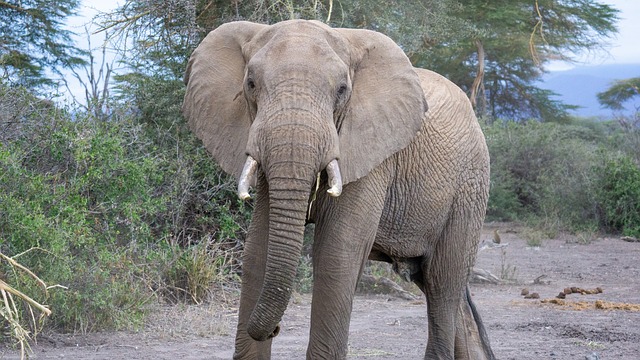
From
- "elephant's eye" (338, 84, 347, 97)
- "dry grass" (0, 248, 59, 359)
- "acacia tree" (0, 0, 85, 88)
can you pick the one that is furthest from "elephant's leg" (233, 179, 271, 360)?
"acacia tree" (0, 0, 85, 88)

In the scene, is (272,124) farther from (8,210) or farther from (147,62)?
(147,62)

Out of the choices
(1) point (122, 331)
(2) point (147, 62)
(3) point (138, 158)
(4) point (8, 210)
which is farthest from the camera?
(2) point (147, 62)

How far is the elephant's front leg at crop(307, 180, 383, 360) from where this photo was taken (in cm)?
479

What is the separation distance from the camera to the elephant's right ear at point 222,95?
4832mm

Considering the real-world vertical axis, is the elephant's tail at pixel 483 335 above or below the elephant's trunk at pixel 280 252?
below

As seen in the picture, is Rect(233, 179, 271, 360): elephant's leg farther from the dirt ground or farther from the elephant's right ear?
the dirt ground

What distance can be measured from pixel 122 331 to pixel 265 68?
3.44 m

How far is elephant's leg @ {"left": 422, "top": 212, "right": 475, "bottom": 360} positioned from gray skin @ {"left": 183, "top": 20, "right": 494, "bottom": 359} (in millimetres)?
89

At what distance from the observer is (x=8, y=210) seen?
21.1 feet

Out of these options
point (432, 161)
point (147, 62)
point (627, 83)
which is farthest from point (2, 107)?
point (627, 83)

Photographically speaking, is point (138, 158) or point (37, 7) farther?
point (37, 7)

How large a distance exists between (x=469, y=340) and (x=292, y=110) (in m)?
2.93

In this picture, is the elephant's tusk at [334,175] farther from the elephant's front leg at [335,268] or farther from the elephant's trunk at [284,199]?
the elephant's front leg at [335,268]

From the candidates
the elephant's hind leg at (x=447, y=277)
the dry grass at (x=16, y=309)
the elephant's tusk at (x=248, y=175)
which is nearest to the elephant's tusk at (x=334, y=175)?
the elephant's tusk at (x=248, y=175)
